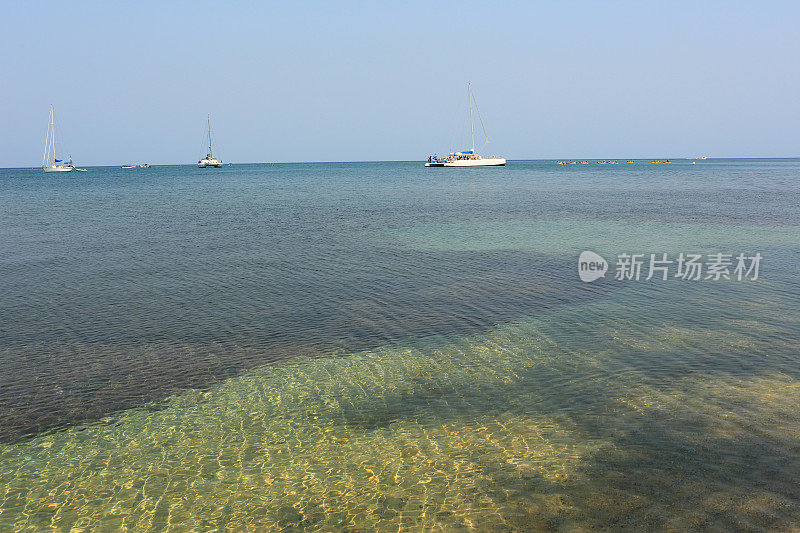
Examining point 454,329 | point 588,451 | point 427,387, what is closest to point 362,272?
point 454,329

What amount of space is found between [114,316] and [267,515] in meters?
14.2

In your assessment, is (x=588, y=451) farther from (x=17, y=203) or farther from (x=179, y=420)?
(x=17, y=203)

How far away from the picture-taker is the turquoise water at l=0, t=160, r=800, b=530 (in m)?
9.13

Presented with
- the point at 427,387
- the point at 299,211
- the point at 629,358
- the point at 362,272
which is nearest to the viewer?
the point at 427,387

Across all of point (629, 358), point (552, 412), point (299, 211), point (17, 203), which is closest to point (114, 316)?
point (552, 412)

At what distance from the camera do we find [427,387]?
13.8 metres

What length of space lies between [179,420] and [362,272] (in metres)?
16.6

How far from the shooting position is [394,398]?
13.2 metres

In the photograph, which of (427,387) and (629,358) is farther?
(629,358)

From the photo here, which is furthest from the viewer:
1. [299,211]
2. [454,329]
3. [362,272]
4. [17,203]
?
[17,203]

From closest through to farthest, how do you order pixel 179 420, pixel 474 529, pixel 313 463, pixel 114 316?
pixel 474 529, pixel 313 463, pixel 179 420, pixel 114 316

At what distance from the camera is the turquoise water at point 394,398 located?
30.0ft

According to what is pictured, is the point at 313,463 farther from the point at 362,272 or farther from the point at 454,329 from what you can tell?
the point at 362,272

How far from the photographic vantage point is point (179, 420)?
12.2 m
